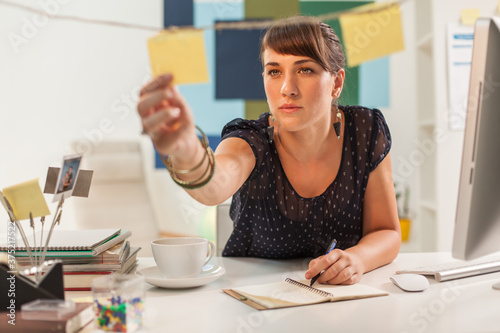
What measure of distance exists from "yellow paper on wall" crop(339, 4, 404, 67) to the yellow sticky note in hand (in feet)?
2.70

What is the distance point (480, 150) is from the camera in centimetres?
73

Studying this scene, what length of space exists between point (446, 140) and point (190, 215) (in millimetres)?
1696

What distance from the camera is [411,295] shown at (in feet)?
2.82

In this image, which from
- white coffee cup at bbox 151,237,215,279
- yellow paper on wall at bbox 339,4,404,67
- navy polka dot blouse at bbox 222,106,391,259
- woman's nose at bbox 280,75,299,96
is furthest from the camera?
yellow paper on wall at bbox 339,4,404,67

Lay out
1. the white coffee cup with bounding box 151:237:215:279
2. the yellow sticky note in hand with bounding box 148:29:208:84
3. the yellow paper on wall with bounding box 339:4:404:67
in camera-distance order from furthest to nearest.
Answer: the yellow paper on wall with bounding box 339:4:404:67
the yellow sticky note in hand with bounding box 148:29:208:84
the white coffee cup with bounding box 151:237:215:279

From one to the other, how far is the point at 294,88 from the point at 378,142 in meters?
0.31

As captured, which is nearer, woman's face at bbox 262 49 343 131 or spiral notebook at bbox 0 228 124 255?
spiral notebook at bbox 0 228 124 255

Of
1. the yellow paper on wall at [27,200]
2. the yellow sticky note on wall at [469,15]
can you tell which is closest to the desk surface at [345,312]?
the yellow paper on wall at [27,200]

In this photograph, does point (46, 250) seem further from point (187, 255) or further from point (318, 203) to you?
point (318, 203)

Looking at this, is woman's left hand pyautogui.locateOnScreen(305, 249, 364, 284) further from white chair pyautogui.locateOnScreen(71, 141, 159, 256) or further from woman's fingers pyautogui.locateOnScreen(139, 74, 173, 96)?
white chair pyautogui.locateOnScreen(71, 141, 159, 256)

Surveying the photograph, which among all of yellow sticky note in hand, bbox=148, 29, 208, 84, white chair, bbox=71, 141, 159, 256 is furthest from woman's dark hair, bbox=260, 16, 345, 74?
white chair, bbox=71, 141, 159, 256

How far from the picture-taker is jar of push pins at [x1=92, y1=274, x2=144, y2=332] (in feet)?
2.24

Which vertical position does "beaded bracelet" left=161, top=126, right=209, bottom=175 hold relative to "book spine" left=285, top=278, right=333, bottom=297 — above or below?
above

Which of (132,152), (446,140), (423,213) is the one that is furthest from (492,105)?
(132,152)
